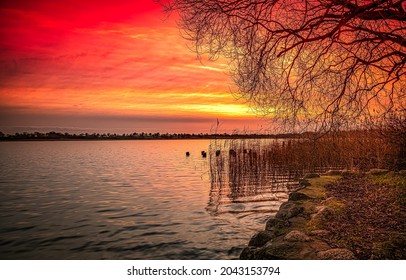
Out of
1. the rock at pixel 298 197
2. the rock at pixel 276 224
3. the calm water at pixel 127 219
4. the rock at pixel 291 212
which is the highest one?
the rock at pixel 298 197

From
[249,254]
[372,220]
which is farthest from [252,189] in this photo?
[249,254]

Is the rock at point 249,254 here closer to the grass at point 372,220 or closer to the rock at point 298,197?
the grass at point 372,220

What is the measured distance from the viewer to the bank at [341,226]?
13.9ft

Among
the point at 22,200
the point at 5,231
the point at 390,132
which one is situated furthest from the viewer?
the point at 22,200

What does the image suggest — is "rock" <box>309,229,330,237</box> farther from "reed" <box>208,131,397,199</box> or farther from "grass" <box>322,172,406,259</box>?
"reed" <box>208,131,397,199</box>

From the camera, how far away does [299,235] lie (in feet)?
15.7

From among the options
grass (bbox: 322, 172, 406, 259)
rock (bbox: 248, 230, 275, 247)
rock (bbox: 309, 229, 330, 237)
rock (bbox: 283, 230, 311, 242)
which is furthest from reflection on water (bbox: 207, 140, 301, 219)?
rock (bbox: 283, 230, 311, 242)

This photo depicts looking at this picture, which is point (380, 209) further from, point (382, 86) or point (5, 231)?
point (5, 231)

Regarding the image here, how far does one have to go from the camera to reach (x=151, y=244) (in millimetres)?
6531

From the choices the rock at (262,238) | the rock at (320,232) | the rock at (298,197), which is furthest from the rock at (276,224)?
the rock at (298,197)

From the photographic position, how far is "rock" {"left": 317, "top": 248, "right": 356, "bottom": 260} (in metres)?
3.95

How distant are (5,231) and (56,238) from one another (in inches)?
56.4

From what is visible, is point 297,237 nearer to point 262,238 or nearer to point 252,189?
point 262,238
